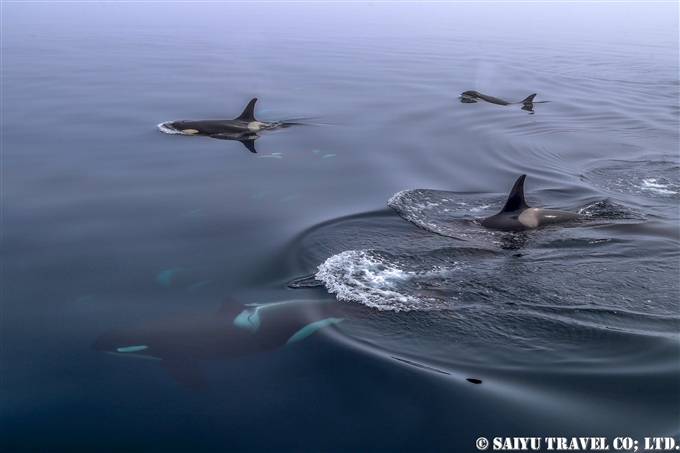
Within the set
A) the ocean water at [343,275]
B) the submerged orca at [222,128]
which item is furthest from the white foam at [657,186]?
the submerged orca at [222,128]

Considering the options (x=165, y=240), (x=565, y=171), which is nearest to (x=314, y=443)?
(x=165, y=240)

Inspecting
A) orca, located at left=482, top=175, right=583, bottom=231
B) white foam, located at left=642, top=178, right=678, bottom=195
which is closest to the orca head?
white foam, located at left=642, top=178, right=678, bottom=195

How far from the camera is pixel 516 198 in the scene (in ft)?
38.2

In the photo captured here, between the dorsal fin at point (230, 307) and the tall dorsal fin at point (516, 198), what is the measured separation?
6.08m

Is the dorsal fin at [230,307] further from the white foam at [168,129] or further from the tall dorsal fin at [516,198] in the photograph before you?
the white foam at [168,129]

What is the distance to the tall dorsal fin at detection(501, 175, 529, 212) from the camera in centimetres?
1154

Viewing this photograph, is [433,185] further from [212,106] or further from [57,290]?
[212,106]

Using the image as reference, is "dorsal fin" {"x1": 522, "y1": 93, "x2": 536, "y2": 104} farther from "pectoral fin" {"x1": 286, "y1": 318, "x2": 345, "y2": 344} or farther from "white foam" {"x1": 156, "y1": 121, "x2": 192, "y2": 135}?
"pectoral fin" {"x1": 286, "y1": 318, "x2": 345, "y2": 344}

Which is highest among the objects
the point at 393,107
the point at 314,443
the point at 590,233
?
the point at 393,107

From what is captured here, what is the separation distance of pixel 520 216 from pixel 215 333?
6.80 metres

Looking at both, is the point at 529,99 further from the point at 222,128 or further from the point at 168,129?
the point at 168,129

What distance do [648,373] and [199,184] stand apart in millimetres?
10288

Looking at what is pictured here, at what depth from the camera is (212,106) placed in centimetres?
2331

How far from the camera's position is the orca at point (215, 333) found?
7.40 meters
